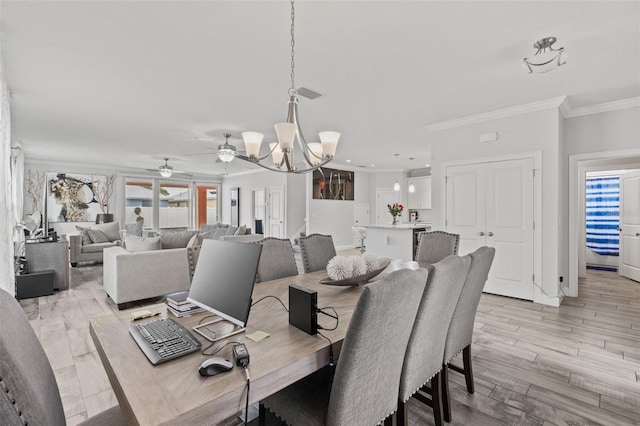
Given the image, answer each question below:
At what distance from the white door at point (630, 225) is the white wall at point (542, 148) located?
2264 mm

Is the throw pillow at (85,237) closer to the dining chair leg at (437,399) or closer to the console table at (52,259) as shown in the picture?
the console table at (52,259)

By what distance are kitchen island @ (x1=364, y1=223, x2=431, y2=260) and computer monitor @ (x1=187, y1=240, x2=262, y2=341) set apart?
4.68 metres

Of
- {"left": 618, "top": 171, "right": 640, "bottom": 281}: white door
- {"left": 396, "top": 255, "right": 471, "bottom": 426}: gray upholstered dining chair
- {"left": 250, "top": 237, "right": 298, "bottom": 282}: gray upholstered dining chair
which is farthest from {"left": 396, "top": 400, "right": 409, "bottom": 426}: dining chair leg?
{"left": 618, "top": 171, "right": 640, "bottom": 281}: white door

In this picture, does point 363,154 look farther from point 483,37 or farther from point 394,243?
point 483,37

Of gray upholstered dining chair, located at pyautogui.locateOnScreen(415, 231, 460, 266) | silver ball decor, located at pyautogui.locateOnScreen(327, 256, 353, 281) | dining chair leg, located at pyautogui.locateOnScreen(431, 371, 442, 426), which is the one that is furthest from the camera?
gray upholstered dining chair, located at pyautogui.locateOnScreen(415, 231, 460, 266)

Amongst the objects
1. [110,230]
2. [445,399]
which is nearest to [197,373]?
[445,399]

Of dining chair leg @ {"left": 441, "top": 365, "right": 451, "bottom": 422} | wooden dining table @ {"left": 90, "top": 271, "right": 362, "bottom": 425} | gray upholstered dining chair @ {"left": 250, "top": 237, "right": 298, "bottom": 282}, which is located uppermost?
gray upholstered dining chair @ {"left": 250, "top": 237, "right": 298, "bottom": 282}

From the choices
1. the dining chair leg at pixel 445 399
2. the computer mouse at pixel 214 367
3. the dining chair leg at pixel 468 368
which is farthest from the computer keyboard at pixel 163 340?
the dining chair leg at pixel 468 368

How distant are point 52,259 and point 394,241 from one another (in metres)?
5.63

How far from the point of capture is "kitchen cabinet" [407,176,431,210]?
9117mm

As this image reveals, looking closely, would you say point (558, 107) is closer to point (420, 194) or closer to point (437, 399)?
point (437, 399)

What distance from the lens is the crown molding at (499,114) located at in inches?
143

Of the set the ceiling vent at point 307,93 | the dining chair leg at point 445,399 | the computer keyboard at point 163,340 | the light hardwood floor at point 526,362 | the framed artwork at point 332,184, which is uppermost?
the ceiling vent at point 307,93

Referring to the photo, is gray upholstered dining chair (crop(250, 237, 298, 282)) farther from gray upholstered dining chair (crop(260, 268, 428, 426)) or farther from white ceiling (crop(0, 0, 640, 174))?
white ceiling (crop(0, 0, 640, 174))
